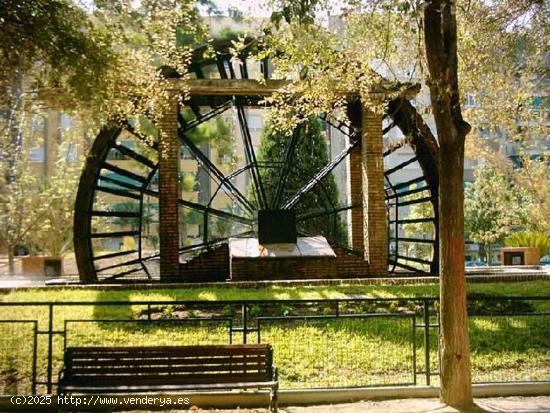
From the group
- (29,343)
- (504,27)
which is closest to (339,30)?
(504,27)

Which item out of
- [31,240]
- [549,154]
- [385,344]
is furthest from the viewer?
[31,240]

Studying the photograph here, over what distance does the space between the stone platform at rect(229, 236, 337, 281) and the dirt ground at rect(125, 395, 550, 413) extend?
695 cm

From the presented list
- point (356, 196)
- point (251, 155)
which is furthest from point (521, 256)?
point (251, 155)

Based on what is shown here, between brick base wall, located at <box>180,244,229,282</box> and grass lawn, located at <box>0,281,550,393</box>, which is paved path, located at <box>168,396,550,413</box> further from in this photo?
brick base wall, located at <box>180,244,229,282</box>

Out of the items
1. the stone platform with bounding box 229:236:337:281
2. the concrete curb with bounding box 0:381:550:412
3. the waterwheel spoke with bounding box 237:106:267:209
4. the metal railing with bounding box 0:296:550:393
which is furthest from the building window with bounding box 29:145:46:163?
the concrete curb with bounding box 0:381:550:412

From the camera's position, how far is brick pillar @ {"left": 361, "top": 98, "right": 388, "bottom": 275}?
44.9 feet

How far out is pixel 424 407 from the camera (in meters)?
5.64

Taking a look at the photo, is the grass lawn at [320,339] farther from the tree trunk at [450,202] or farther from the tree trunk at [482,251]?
the tree trunk at [482,251]

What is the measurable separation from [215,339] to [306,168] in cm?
1559

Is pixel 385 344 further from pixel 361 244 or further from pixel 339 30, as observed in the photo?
pixel 361 244

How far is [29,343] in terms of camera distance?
7578mm

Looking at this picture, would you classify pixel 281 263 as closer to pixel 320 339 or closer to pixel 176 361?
pixel 320 339

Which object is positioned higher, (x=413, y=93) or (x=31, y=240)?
(x=413, y=93)

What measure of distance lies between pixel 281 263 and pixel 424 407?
24.4 feet
